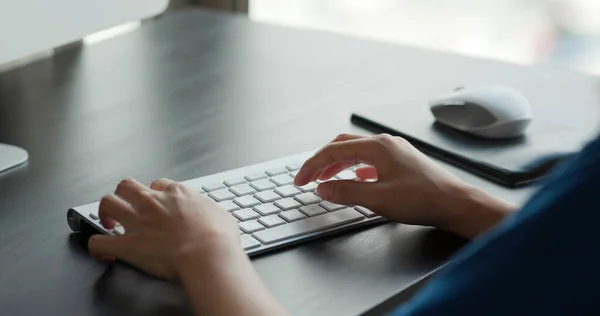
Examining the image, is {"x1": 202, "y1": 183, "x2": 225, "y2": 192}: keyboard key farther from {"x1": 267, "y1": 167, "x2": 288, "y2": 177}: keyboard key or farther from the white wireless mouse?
the white wireless mouse

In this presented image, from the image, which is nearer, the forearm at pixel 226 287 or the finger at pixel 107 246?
the forearm at pixel 226 287

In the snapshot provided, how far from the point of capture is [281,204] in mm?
1003

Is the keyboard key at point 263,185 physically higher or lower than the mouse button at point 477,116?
lower

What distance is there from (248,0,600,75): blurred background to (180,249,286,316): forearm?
72.1 inches

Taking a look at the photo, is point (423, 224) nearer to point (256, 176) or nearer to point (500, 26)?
point (256, 176)

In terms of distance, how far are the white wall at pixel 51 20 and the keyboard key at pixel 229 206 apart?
1.01 feet

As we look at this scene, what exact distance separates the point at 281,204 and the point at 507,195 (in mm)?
267

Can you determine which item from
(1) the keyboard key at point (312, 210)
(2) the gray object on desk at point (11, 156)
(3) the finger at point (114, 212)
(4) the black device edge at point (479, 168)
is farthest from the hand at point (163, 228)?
(4) the black device edge at point (479, 168)

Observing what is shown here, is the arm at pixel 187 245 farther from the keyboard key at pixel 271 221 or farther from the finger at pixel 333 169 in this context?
the finger at pixel 333 169

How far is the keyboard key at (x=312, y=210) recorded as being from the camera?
3.27 feet

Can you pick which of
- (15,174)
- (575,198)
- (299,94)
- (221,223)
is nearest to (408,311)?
(575,198)

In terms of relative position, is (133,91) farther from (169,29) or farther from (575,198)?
(575,198)

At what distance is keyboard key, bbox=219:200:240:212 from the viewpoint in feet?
3.21

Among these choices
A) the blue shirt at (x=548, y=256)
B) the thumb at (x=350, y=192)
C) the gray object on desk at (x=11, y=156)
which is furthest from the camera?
the gray object on desk at (x=11, y=156)
